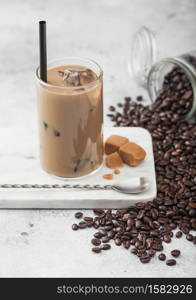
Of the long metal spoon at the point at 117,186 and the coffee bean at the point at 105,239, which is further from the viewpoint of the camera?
the long metal spoon at the point at 117,186

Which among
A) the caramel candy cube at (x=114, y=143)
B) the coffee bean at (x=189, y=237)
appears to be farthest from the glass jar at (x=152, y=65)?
the coffee bean at (x=189, y=237)

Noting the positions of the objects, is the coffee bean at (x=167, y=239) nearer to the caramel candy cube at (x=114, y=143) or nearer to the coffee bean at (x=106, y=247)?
the coffee bean at (x=106, y=247)

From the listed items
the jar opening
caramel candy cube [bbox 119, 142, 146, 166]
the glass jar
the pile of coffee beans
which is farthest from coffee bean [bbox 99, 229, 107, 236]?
the jar opening

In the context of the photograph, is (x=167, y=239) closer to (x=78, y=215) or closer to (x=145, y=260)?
(x=145, y=260)

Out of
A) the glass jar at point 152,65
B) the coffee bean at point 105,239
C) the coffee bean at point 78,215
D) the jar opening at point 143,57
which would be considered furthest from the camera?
the jar opening at point 143,57

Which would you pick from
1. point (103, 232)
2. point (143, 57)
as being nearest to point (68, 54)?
point (143, 57)

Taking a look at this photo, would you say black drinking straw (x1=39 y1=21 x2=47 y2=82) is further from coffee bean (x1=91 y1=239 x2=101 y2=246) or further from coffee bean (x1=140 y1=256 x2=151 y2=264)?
coffee bean (x1=140 y1=256 x2=151 y2=264)

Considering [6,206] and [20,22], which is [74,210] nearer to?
[6,206]
